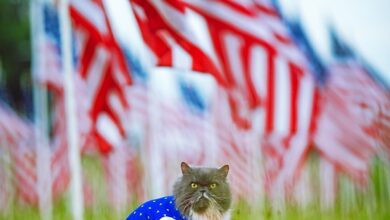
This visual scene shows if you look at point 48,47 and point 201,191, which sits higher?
point 48,47

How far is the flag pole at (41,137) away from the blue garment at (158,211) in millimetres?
4702

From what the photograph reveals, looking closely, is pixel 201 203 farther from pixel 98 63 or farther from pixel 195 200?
pixel 98 63

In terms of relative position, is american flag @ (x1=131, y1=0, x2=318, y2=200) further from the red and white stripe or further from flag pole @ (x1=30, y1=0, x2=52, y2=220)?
flag pole @ (x1=30, y1=0, x2=52, y2=220)

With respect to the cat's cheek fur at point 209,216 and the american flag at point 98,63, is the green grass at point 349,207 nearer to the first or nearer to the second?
the american flag at point 98,63

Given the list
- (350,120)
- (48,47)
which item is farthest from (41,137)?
(350,120)

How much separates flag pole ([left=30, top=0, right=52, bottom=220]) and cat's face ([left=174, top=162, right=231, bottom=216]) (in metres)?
4.71

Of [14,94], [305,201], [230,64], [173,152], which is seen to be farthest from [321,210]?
[14,94]

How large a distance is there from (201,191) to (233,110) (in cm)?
295

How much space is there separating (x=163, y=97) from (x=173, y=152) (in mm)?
418

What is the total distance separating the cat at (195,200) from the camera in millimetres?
3332

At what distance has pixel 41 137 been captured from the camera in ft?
29.6

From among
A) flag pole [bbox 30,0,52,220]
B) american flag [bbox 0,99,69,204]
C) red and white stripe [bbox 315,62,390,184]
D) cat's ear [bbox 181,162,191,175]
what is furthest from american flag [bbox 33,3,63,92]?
cat's ear [bbox 181,162,191,175]

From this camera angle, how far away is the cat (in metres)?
3.33

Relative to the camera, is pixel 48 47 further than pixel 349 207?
Yes
